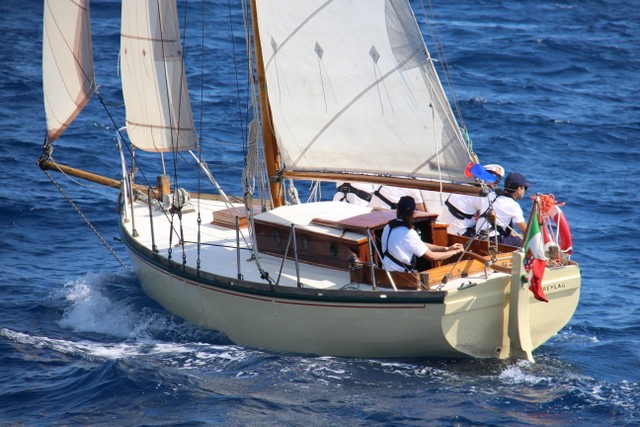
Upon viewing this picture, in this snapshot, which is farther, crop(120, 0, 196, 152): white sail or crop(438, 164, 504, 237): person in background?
crop(120, 0, 196, 152): white sail

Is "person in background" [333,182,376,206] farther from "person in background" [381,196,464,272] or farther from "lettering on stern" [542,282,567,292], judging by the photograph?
"lettering on stern" [542,282,567,292]

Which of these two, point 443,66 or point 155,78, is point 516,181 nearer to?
point 155,78

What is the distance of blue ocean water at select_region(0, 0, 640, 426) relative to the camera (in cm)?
1284

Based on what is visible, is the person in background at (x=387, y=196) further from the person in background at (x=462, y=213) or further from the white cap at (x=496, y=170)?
the white cap at (x=496, y=170)

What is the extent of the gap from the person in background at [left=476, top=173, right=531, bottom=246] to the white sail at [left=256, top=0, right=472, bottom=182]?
47.4 inches

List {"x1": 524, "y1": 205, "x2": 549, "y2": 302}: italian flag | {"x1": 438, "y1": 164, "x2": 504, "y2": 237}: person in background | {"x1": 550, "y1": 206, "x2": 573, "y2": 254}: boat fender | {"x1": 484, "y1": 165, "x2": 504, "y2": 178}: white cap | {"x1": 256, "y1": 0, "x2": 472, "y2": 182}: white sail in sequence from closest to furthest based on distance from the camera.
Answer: {"x1": 524, "y1": 205, "x2": 549, "y2": 302}: italian flag, {"x1": 256, "y1": 0, "x2": 472, "y2": 182}: white sail, {"x1": 550, "y1": 206, "x2": 573, "y2": 254}: boat fender, {"x1": 484, "y1": 165, "x2": 504, "y2": 178}: white cap, {"x1": 438, "y1": 164, "x2": 504, "y2": 237}: person in background

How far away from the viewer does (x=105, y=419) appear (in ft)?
41.5

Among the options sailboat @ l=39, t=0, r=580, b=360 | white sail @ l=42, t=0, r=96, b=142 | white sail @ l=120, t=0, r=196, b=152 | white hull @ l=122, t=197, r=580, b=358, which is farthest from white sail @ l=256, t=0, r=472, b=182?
white sail @ l=42, t=0, r=96, b=142

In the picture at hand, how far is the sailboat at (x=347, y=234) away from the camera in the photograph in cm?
1351

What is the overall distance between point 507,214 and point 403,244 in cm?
228

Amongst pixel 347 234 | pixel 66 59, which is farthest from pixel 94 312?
pixel 347 234

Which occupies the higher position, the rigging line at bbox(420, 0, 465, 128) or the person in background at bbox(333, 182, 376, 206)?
the rigging line at bbox(420, 0, 465, 128)

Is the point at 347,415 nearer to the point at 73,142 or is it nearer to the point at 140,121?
the point at 140,121

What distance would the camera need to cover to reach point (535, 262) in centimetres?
1328
